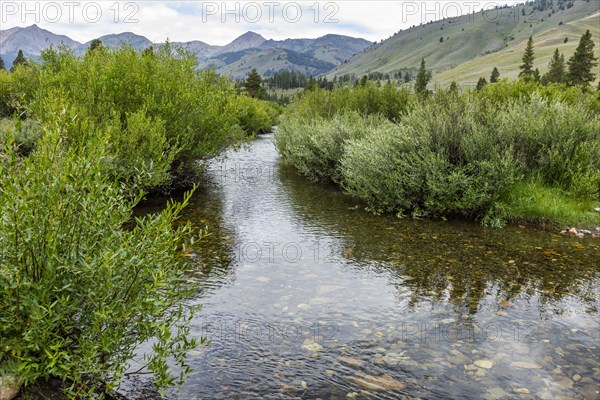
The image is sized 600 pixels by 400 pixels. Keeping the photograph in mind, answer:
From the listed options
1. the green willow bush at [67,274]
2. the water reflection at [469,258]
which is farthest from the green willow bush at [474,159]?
the green willow bush at [67,274]

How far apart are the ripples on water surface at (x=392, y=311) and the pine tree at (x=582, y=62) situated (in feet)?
224

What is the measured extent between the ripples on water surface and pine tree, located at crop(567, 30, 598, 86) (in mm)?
68248

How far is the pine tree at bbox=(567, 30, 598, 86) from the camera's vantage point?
217 ft

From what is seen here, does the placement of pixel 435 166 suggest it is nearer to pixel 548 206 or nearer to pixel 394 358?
pixel 548 206

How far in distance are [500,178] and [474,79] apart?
7608 inches

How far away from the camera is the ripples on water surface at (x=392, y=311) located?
6.05 m

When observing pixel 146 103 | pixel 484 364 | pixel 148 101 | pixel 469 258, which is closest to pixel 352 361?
pixel 484 364

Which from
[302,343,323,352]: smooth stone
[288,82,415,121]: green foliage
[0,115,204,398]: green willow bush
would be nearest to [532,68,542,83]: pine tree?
[288,82,415,121]: green foliage

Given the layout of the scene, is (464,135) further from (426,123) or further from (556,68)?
(556,68)

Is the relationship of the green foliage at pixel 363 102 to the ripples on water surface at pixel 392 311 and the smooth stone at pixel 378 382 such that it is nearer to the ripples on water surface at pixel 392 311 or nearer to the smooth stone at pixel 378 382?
the ripples on water surface at pixel 392 311

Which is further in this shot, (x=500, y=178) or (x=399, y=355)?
(x=500, y=178)

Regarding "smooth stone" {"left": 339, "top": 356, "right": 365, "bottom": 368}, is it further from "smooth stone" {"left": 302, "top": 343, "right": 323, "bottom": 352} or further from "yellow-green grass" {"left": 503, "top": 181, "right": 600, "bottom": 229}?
"yellow-green grass" {"left": 503, "top": 181, "right": 600, "bottom": 229}

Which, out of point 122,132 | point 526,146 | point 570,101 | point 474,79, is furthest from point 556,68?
point 474,79

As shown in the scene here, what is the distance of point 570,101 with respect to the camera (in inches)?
910
